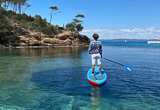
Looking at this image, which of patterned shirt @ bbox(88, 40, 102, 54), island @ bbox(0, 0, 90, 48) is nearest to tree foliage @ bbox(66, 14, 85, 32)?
island @ bbox(0, 0, 90, 48)

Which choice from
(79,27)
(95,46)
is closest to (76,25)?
(79,27)

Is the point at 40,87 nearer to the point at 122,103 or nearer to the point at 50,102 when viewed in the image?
the point at 50,102

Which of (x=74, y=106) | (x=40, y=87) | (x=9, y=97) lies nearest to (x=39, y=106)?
(x=74, y=106)

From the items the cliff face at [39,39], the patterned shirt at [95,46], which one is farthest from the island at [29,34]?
the patterned shirt at [95,46]

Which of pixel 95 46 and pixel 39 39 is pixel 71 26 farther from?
pixel 95 46

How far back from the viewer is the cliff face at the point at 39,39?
208 feet

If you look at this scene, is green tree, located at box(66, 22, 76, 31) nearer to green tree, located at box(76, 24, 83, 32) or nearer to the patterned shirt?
green tree, located at box(76, 24, 83, 32)

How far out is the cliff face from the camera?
63269 millimetres

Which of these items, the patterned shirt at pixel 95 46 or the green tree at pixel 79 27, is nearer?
the patterned shirt at pixel 95 46

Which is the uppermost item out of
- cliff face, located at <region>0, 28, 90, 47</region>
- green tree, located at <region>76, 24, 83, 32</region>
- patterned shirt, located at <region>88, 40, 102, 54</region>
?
green tree, located at <region>76, 24, 83, 32</region>

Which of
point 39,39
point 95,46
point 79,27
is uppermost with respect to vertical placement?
point 79,27

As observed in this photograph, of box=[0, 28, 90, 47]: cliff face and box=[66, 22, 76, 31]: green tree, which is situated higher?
box=[66, 22, 76, 31]: green tree

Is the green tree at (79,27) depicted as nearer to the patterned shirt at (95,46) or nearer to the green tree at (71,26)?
the green tree at (71,26)

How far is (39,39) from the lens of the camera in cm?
7088
